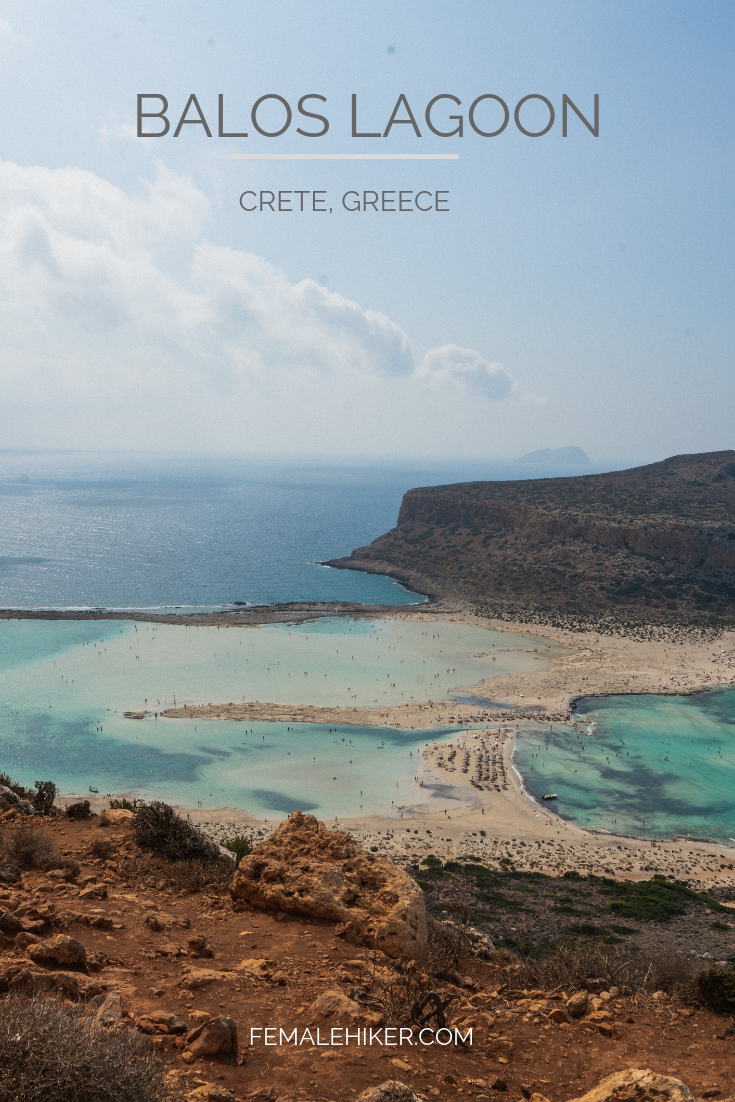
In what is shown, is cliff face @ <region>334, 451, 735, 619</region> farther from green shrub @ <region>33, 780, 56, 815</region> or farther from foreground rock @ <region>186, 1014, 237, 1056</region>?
foreground rock @ <region>186, 1014, 237, 1056</region>

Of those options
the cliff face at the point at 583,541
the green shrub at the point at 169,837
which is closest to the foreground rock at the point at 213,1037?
the green shrub at the point at 169,837

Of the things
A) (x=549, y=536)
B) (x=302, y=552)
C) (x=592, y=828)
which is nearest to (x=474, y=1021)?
(x=592, y=828)

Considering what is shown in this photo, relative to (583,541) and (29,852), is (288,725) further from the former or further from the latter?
(583,541)

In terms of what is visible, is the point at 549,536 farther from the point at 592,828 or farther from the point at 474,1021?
the point at 474,1021

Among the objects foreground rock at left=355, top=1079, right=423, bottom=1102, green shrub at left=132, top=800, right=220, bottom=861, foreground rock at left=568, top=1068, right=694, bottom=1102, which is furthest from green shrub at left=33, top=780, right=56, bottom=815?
foreground rock at left=568, top=1068, right=694, bottom=1102

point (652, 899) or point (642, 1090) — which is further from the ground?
point (642, 1090)

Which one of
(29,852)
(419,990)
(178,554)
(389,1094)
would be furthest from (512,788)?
(178,554)

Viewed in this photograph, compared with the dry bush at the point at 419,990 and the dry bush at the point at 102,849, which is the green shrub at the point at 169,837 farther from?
the dry bush at the point at 419,990
